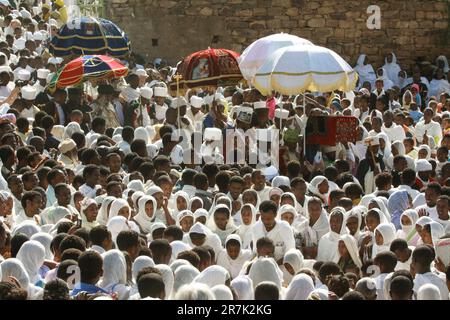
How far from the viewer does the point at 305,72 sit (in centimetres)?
1503

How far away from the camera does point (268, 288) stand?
26.0 feet

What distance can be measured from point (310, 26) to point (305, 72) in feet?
32.5

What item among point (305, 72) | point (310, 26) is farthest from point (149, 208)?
point (310, 26)

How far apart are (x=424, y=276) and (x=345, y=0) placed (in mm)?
15947

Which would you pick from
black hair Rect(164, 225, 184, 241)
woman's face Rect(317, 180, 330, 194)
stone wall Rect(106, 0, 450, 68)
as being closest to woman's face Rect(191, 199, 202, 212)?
black hair Rect(164, 225, 184, 241)

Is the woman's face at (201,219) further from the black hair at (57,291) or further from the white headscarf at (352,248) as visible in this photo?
the black hair at (57,291)

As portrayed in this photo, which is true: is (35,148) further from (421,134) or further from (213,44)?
(213,44)

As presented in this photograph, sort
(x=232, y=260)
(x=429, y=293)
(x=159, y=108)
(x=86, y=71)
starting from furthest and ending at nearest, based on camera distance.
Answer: (x=159, y=108) → (x=86, y=71) → (x=232, y=260) → (x=429, y=293)

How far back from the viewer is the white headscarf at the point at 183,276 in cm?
861

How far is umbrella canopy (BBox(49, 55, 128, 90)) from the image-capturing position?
16.1 metres

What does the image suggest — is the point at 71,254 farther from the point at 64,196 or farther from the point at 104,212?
the point at 64,196

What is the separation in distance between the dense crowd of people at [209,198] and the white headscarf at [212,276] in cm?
1

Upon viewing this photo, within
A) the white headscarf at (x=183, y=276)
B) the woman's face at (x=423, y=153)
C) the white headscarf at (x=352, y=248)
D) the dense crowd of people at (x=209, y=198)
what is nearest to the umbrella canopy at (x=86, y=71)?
the dense crowd of people at (x=209, y=198)
